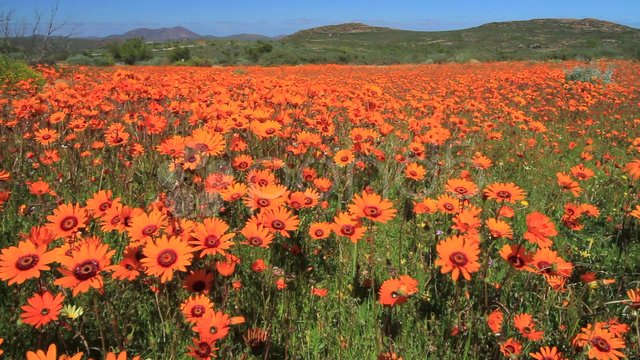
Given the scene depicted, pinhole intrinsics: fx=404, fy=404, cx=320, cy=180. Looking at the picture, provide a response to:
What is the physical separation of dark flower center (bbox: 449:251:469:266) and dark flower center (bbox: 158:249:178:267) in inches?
44.3

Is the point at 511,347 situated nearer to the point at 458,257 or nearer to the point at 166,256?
the point at 458,257

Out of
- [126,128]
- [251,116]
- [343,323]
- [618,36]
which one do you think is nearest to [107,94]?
[126,128]

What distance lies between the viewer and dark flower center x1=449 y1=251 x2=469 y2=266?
1.68 meters

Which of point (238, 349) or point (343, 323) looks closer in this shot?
point (238, 349)

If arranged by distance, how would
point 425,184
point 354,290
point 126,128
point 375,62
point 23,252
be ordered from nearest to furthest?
point 23,252, point 354,290, point 425,184, point 126,128, point 375,62

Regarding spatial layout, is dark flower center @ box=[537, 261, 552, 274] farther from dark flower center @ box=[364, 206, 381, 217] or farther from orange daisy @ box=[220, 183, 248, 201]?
orange daisy @ box=[220, 183, 248, 201]

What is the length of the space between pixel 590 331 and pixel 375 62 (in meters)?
40.5

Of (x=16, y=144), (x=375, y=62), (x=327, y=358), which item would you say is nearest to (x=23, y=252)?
(x=327, y=358)

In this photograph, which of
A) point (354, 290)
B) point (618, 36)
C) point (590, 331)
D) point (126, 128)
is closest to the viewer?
point (590, 331)

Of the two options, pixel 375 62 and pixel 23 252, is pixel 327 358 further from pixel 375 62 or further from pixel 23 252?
pixel 375 62

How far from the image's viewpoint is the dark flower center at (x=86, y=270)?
4.65 feet

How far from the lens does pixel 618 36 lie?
252ft

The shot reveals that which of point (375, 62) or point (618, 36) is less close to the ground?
point (618, 36)

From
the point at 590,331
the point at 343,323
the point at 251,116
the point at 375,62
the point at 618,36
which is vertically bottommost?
the point at 343,323
